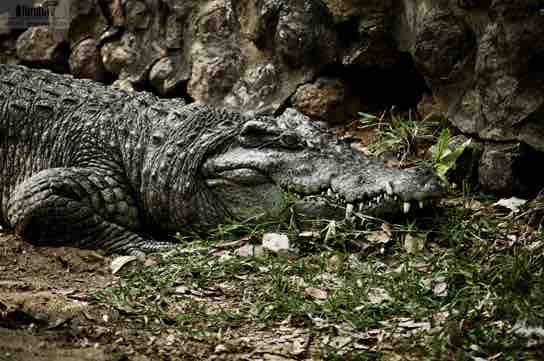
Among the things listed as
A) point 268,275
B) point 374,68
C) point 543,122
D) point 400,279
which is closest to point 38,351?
point 268,275

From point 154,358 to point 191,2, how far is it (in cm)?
527

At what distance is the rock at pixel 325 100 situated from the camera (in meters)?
6.11

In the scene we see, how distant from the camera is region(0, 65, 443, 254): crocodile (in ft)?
13.7

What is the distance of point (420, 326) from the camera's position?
2.91m

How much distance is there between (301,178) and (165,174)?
0.94 metres

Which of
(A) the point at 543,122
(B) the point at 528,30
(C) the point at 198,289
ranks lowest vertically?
(C) the point at 198,289

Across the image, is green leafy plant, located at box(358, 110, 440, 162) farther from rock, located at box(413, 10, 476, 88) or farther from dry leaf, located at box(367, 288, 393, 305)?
dry leaf, located at box(367, 288, 393, 305)

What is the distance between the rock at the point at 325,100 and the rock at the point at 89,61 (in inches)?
122

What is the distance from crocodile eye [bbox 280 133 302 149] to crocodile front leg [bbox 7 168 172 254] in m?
0.97

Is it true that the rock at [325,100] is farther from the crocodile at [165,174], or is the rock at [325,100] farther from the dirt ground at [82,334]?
the dirt ground at [82,334]

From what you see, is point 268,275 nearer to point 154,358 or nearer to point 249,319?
point 249,319

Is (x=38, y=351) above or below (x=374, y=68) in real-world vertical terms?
below

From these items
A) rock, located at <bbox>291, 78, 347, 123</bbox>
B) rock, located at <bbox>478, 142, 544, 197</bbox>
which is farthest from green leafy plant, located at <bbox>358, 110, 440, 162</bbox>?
rock, located at <bbox>478, 142, 544, 197</bbox>

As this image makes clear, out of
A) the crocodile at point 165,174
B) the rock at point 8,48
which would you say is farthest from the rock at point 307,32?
the rock at point 8,48
